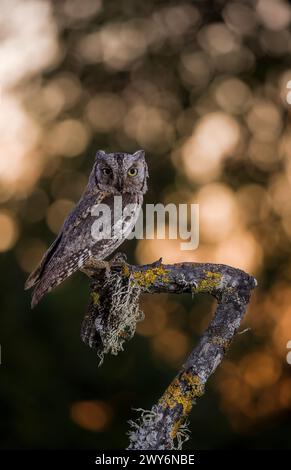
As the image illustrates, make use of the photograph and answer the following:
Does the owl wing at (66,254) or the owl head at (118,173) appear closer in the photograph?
the owl wing at (66,254)

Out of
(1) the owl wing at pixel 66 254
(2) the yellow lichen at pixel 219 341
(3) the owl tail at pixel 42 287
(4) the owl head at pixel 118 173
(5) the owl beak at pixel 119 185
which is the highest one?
(4) the owl head at pixel 118 173

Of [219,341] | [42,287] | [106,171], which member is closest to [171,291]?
[219,341]

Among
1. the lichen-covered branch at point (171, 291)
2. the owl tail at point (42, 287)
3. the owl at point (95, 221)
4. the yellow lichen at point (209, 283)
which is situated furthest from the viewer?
the owl at point (95, 221)

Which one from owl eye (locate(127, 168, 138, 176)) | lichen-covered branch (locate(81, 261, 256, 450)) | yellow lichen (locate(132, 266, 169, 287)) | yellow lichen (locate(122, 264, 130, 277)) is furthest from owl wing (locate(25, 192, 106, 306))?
yellow lichen (locate(132, 266, 169, 287))

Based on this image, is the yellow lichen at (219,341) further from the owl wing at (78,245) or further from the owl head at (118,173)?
the owl head at (118,173)

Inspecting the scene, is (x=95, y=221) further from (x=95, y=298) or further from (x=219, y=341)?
(x=219, y=341)

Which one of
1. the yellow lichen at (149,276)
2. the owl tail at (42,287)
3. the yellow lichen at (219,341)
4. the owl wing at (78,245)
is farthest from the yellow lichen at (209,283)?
the owl tail at (42,287)
